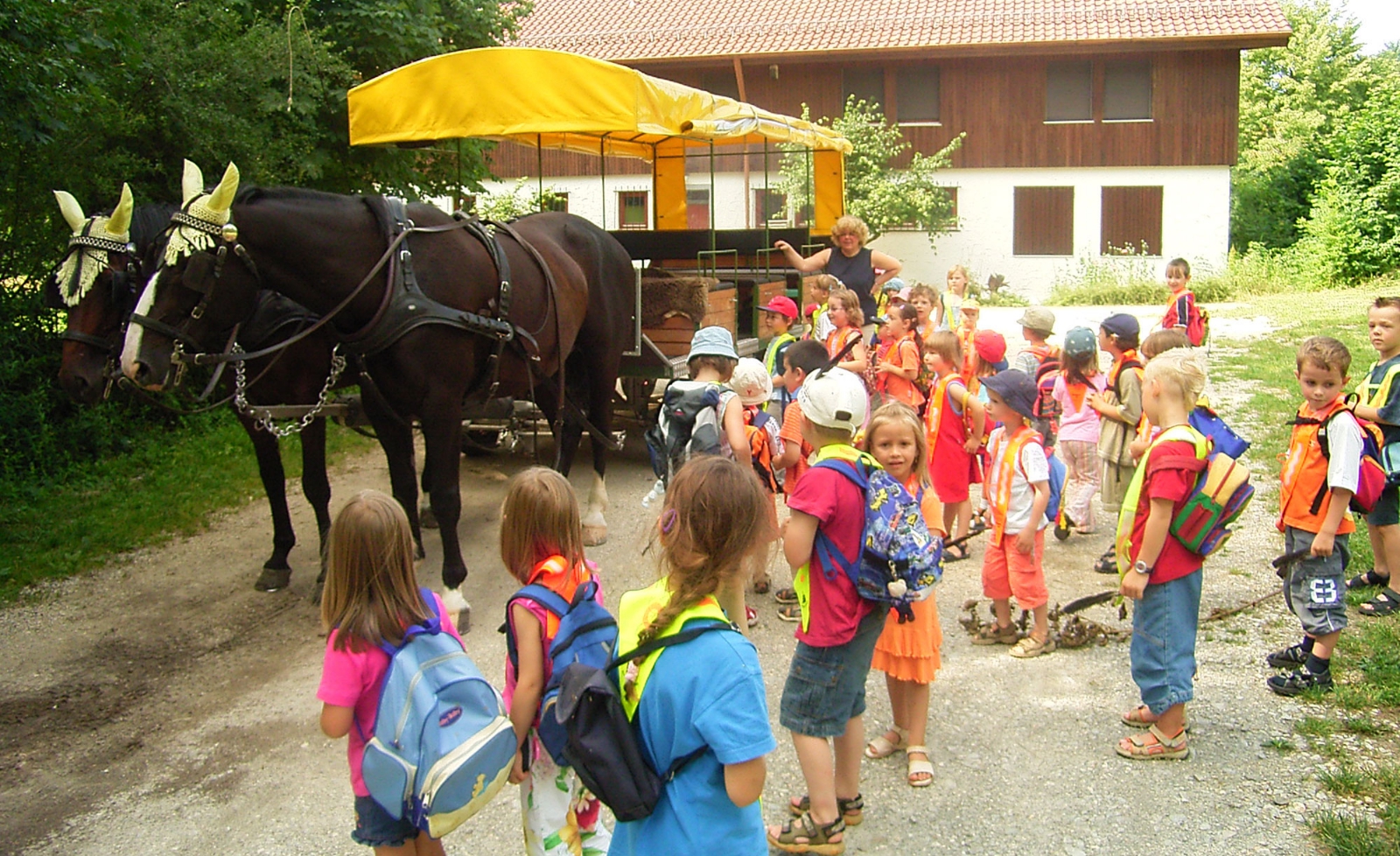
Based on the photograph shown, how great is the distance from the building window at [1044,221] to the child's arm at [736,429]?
22745 mm

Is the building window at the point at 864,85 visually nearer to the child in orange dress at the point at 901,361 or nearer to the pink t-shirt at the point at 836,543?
the child in orange dress at the point at 901,361

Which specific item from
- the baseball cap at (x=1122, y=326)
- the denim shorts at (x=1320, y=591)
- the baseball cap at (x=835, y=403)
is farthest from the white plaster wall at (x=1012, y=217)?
the baseball cap at (x=835, y=403)

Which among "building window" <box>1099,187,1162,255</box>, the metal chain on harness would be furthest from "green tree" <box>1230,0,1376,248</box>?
the metal chain on harness

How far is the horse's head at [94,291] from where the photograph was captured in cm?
469

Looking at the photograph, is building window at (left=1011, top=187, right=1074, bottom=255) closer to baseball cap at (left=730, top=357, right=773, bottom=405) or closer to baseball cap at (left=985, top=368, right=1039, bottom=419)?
baseball cap at (left=985, top=368, right=1039, bottom=419)

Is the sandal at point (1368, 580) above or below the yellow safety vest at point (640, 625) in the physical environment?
below

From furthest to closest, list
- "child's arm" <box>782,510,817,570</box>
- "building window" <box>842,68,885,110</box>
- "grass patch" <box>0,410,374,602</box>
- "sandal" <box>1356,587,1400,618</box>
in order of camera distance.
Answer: "building window" <box>842,68,885,110</box>, "grass patch" <box>0,410,374,602</box>, "sandal" <box>1356,587,1400,618</box>, "child's arm" <box>782,510,817,570</box>

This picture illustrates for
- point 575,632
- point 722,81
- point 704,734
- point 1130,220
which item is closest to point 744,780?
point 704,734

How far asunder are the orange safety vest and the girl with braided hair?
3.16 m

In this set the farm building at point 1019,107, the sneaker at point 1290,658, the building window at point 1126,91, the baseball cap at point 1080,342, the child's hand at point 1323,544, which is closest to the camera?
the child's hand at point 1323,544

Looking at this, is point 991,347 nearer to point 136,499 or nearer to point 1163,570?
point 1163,570

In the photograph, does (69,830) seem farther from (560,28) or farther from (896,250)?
(560,28)

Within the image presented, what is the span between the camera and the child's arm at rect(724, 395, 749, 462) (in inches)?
181

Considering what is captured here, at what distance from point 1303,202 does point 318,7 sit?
1070 inches
